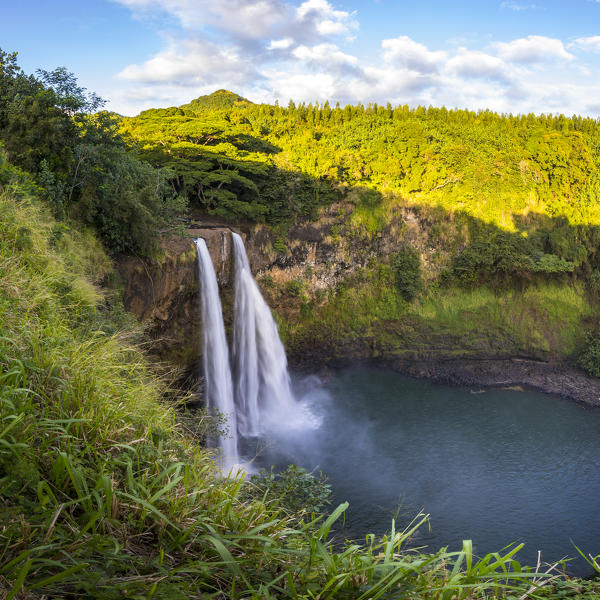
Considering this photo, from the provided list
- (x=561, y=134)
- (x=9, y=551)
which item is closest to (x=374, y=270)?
(x=561, y=134)

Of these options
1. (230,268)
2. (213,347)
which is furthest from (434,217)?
(213,347)

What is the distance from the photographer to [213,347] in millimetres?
12453

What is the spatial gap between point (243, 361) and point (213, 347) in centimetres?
251

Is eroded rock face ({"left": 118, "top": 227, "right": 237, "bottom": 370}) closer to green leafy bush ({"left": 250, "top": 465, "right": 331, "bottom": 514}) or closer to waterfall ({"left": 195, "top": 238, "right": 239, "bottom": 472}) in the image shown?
waterfall ({"left": 195, "top": 238, "right": 239, "bottom": 472})

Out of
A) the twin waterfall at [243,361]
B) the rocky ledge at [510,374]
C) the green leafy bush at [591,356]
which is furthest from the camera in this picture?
the green leafy bush at [591,356]

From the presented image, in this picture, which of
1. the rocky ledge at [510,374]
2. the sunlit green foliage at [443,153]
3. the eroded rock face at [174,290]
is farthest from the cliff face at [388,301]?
the eroded rock face at [174,290]

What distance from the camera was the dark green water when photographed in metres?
9.75

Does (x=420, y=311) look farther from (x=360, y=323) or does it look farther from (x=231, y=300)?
(x=231, y=300)

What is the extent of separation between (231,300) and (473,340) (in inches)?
466

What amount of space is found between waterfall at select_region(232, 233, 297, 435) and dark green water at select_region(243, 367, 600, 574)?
1200 mm

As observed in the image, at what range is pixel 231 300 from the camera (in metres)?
14.6

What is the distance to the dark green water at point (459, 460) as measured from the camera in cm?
975

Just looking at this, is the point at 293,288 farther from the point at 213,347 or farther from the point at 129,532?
the point at 129,532

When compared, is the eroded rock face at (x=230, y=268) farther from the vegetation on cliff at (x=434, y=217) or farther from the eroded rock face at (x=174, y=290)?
the vegetation on cliff at (x=434, y=217)
